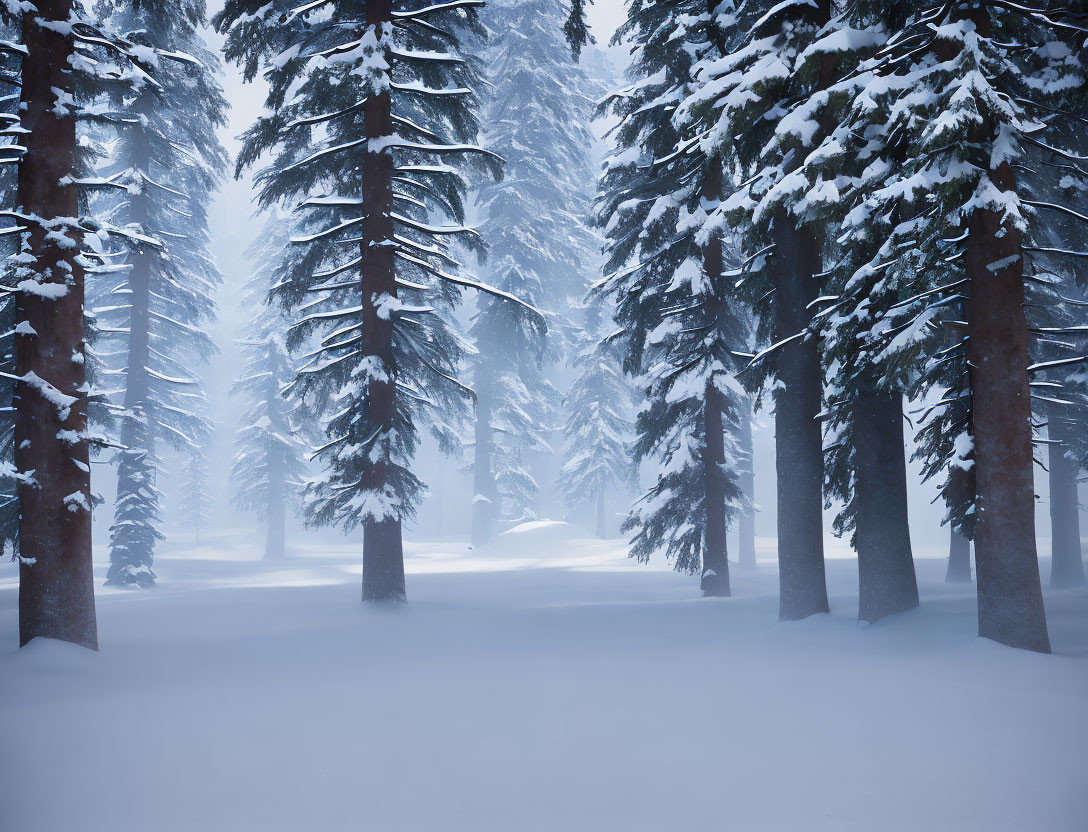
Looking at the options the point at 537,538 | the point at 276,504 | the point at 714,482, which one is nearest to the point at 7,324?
the point at 714,482

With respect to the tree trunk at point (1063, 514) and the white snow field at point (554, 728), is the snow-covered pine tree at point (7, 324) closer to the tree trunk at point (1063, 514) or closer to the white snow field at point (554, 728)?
the white snow field at point (554, 728)

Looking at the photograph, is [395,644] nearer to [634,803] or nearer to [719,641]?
[719,641]

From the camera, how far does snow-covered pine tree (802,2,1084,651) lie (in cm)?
734

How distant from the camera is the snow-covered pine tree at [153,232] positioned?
20734 millimetres

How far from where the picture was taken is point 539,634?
10.8 meters

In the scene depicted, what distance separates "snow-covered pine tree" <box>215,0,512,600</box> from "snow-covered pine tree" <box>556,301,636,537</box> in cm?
1711

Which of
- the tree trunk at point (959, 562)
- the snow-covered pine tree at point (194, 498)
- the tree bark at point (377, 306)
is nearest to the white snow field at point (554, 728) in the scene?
the tree bark at point (377, 306)

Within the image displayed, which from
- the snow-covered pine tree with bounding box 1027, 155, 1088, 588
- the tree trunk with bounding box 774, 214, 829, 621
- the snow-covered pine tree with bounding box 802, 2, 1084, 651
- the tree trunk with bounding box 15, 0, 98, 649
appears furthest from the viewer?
the snow-covered pine tree with bounding box 1027, 155, 1088, 588

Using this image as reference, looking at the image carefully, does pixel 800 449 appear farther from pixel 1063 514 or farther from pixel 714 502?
pixel 1063 514

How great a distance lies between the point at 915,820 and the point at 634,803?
167 cm

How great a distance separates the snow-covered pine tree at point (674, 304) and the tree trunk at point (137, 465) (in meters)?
13.6

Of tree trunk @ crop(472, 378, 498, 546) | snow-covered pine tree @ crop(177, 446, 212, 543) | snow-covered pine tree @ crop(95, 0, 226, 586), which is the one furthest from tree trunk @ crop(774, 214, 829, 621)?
snow-covered pine tree @ crop(177, 446, 212, 543)

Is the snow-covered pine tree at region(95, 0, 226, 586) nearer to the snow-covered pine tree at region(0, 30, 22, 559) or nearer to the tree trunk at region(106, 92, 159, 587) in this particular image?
the tree trunk at region(106, 92, 159, 587)

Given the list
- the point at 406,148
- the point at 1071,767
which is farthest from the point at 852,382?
the point at 406,148
